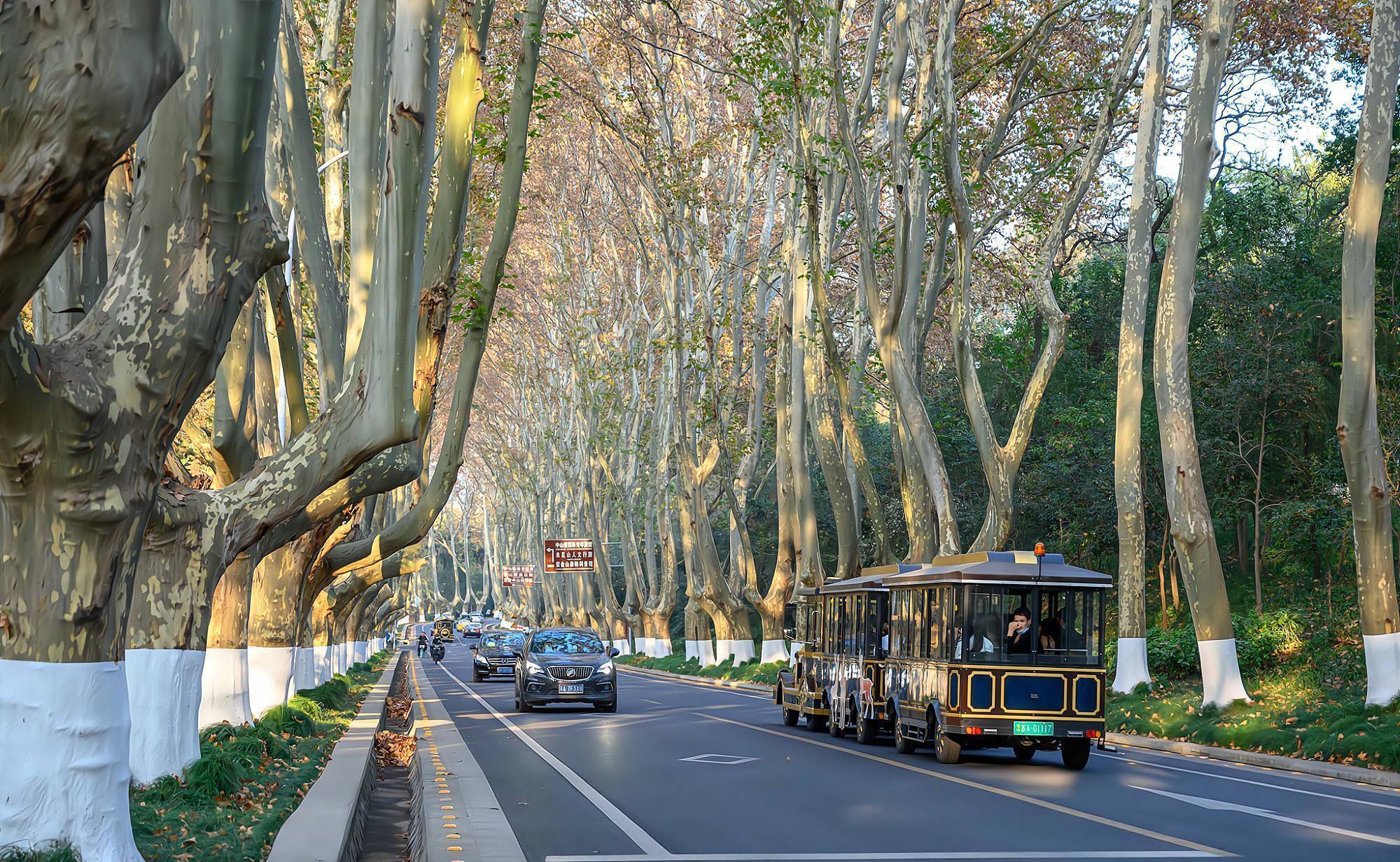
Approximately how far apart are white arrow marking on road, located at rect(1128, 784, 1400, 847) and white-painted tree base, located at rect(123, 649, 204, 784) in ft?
30.6

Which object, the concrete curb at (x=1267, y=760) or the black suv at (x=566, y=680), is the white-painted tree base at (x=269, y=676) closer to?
the black suv at (x=566, y=680)

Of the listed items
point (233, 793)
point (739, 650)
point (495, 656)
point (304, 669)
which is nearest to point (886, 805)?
point (233, 793)

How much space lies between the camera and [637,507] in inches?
2304

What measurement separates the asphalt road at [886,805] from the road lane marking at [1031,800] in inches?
1.4

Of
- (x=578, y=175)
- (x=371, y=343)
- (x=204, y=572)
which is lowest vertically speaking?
(x=204, y=572)

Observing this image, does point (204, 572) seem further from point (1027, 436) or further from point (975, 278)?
point (975, 278)

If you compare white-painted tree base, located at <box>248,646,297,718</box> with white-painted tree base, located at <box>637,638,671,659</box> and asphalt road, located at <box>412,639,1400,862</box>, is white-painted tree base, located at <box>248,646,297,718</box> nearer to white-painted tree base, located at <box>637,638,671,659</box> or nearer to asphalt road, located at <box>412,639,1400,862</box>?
asphalt road, located at <box>412,639,1400,862</box>

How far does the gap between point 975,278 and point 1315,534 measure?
1185 centimetres

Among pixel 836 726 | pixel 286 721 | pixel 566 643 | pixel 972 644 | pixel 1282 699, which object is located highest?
pixel 972 644

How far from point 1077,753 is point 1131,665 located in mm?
7752

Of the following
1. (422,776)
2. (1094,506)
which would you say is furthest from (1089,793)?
(1094,506)

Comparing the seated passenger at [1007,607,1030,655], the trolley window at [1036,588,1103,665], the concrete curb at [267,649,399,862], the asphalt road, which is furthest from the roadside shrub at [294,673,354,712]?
the trolley window at [1036,588,1103,665]

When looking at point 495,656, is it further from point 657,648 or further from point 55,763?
point 55,763

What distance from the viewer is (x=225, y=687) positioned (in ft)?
57.1
